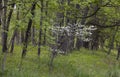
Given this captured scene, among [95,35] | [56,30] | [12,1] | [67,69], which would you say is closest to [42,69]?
[67,69]

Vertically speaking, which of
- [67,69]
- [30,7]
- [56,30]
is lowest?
[67,69]

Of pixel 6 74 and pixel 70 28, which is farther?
pixel 70 28

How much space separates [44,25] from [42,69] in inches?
119

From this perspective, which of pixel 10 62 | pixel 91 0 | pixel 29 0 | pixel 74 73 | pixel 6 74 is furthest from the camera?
pixel 10 62

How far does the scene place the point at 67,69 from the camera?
1443 cm

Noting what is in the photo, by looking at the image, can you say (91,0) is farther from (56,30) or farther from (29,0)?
(29,0)

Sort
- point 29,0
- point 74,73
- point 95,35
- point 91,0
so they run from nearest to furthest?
point 29,0
point 91,0
point 74,73
point 95,35

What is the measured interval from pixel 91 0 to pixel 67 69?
12.8 feet

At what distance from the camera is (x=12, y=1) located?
1012 cm

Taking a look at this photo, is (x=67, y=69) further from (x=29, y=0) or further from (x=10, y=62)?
(x=29, y=0)

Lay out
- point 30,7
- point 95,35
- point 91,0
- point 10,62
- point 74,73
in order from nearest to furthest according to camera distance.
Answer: point 30,7 → point 91,0 → point 74,73 → point 10,62 → point 95,35

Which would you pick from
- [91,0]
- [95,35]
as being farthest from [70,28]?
[95,35]

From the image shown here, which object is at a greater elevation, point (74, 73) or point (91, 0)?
point (91, 0)

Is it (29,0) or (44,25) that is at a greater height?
(29,0)
